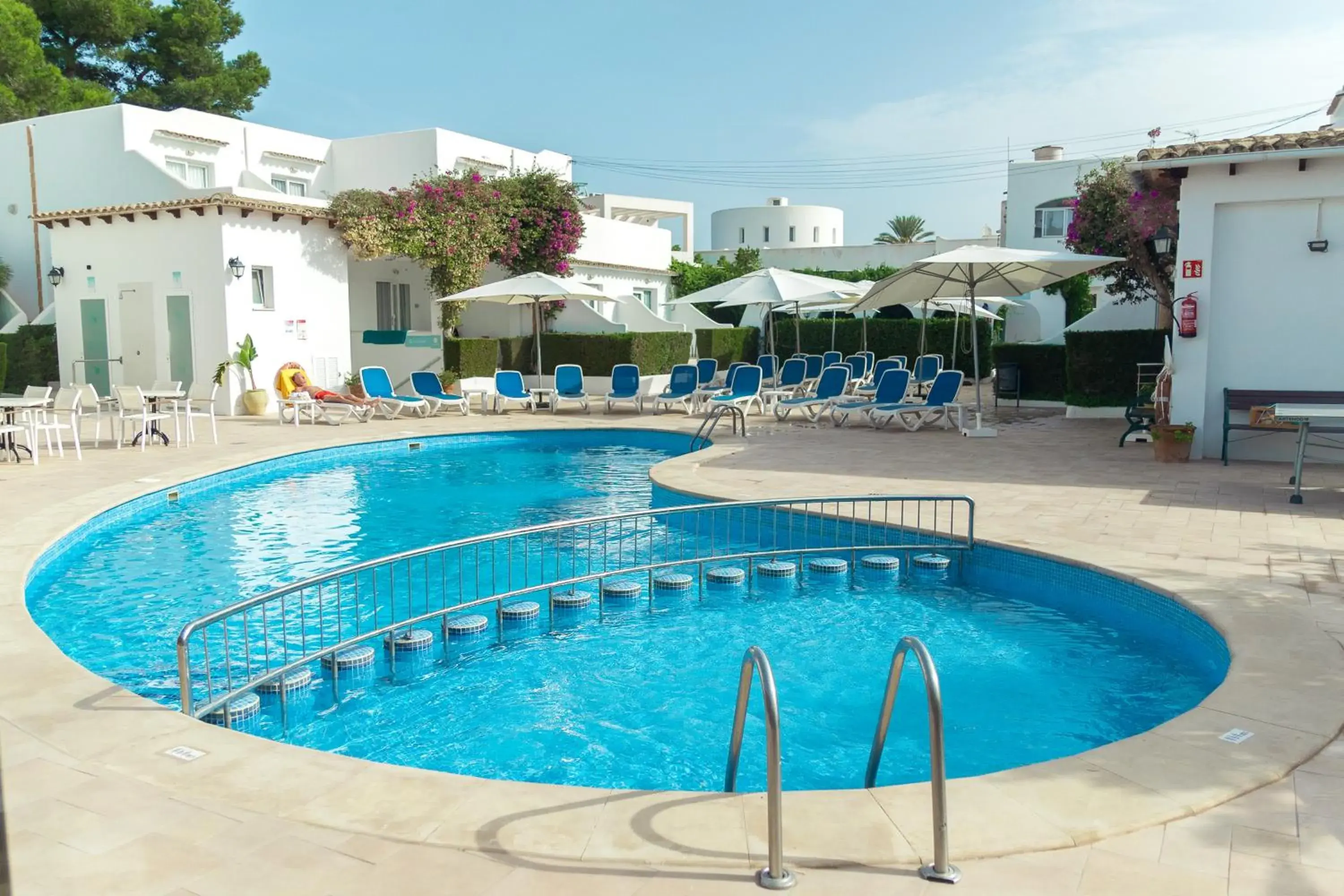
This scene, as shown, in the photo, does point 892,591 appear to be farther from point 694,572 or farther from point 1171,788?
point 1171,788

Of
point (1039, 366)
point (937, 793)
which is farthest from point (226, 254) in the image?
point (937, 793)

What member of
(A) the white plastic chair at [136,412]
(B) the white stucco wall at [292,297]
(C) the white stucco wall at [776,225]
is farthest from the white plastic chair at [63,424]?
(C) the white stucco wall at [776,225]

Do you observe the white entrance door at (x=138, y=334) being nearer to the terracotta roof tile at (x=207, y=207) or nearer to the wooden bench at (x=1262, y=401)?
the terracotta roof tile at (x=207, y=207)

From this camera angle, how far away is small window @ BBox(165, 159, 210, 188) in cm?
2442

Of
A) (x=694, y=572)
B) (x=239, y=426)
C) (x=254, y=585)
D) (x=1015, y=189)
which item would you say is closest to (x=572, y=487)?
(x=694, y=572)

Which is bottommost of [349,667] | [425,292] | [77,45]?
[349,667]

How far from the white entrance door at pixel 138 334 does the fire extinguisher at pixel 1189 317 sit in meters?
17.2

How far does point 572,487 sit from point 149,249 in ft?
38.5

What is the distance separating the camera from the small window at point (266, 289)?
61.9 feet

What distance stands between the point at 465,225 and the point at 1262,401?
15.9m

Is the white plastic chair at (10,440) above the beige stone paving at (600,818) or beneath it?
above

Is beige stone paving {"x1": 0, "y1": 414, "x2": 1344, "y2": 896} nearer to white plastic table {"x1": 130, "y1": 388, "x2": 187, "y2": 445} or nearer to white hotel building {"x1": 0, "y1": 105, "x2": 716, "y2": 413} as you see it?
white plastic table {"x1": 130, "y1": 388, "x2": 187, "y2": 445}

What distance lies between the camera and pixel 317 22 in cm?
2352

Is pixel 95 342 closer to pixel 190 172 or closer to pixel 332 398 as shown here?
pixel 332 398
